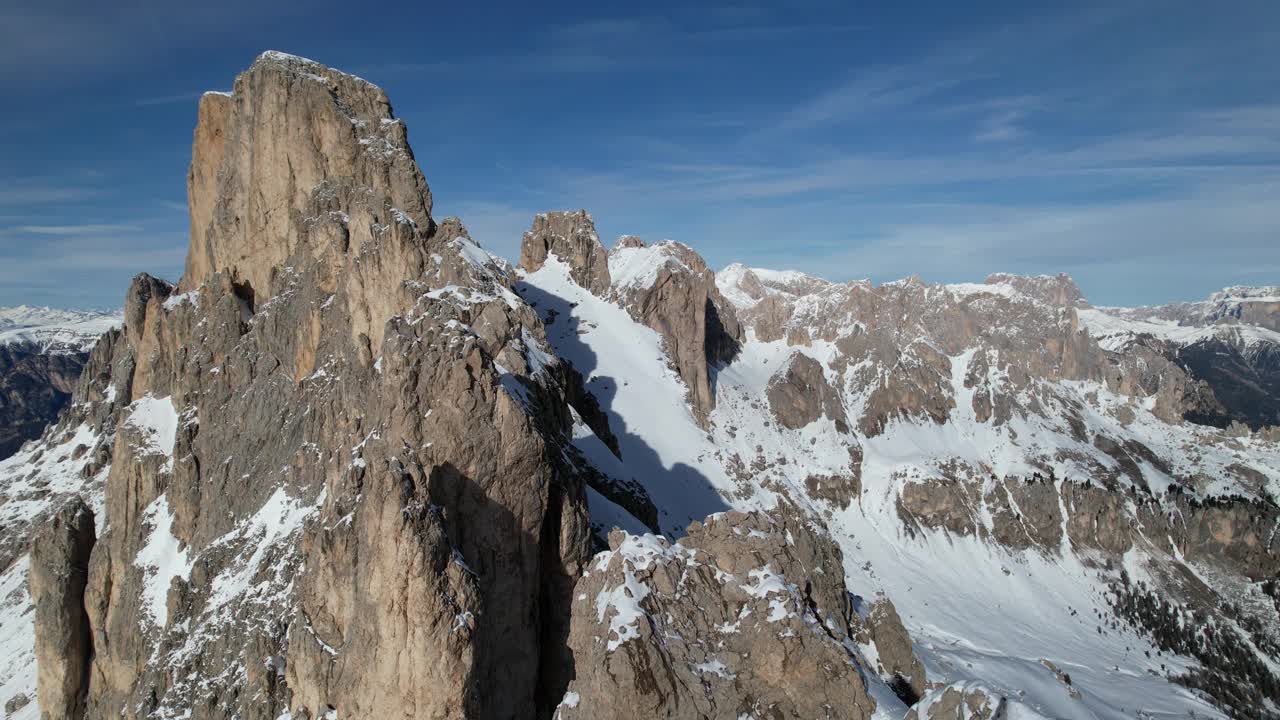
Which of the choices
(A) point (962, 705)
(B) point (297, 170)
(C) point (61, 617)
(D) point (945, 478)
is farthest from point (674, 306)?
(A) point (962, 705)

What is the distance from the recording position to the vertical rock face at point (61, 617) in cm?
7162

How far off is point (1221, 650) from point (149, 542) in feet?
556

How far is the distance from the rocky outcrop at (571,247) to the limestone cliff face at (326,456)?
51567 millimetres

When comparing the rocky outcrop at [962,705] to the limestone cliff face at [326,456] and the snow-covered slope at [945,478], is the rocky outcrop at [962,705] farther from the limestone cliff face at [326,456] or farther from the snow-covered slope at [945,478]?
the snow-covered slope at [945,478]

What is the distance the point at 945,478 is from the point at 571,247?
96.4 m

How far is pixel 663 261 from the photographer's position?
142 m

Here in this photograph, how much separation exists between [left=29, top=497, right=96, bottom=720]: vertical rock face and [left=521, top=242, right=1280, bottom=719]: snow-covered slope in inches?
2160

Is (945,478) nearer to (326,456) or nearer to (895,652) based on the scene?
(895,652)

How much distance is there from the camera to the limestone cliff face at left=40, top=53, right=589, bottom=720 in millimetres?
31766

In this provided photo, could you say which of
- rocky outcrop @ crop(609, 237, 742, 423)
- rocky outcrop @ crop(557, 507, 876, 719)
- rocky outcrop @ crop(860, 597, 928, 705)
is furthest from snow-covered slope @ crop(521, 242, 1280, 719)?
rocky outcrop @ crop(557, 507, 876, 719)

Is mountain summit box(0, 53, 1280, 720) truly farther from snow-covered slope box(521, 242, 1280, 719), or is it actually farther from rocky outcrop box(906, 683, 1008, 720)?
snow-covered slope box(521, 242, 1280, 719)

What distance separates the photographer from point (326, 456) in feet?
209

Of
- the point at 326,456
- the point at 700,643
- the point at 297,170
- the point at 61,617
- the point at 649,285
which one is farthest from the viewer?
the point at 649,285

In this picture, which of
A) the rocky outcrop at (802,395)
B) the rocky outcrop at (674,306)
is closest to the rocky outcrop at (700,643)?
the rocky outcrop at (674,306)
